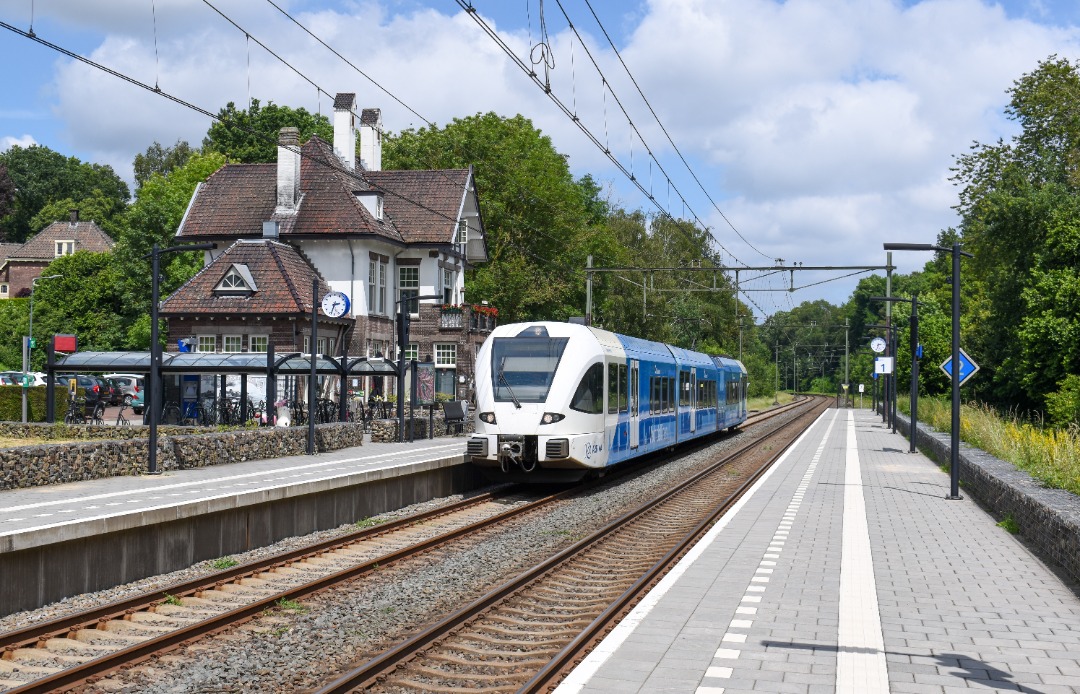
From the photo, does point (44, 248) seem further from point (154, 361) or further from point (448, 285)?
point (154, 361)

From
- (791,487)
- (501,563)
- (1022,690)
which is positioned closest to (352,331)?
(791,487)

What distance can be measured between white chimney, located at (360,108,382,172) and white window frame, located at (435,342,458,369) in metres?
9.77

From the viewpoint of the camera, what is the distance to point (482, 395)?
20453mm

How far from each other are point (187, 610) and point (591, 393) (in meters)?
11.0

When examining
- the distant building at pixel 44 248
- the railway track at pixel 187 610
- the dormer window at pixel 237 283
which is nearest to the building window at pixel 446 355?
the dormer window at pixel 237 283

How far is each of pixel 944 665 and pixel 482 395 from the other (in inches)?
517

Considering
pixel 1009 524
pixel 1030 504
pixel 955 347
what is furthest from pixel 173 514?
pixel 955 347

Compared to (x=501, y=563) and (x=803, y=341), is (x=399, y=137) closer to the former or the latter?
(x=501, y=563)

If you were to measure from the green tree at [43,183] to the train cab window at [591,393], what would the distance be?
100 metres

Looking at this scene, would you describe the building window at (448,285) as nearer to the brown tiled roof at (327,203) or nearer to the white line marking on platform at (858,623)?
the brown tiled roof at (327,203)

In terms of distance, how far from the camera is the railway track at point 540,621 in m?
7.92

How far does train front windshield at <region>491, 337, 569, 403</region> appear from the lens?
66.1 feet

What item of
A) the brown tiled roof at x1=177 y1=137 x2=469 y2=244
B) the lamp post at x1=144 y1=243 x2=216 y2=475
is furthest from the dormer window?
the lamp post at x1=144 y1=243 x2=216 y2=475

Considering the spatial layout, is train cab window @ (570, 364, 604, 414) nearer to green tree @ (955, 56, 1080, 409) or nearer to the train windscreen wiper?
the train windscreen wiper
